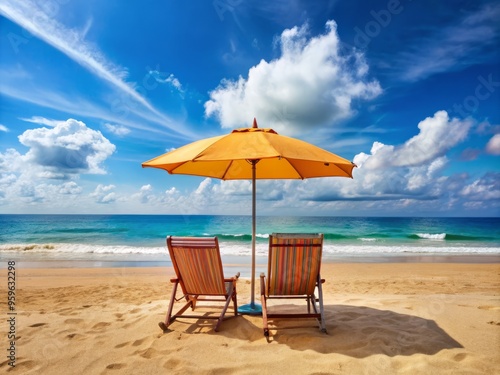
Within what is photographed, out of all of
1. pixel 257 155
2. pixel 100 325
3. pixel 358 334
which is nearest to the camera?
pixel 257 155

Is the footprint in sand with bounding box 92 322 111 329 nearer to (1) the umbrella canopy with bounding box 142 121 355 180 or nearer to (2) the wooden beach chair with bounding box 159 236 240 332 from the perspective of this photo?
(2) the wooden beach chair with bounding box 159 236 240 332

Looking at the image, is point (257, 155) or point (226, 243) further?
point (226, 243)

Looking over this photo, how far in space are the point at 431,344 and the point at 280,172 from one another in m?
3.21

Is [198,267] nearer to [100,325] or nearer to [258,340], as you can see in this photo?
[258,340]

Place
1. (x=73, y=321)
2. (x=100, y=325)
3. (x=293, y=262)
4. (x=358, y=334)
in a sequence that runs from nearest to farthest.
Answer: (x=358, y=334)
(x=293, y=262)
(x=100, y=325)
(x=73, y=321)

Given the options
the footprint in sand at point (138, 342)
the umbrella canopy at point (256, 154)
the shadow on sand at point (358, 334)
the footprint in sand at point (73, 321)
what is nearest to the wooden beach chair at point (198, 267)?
the footprint in sand at point (138, 342)

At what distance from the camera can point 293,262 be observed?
398cm

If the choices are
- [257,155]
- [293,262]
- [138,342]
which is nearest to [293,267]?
[293,262]

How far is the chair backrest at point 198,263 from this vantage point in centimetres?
398

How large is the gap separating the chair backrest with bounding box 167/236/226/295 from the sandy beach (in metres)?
0.49

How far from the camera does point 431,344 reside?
11.5 feet

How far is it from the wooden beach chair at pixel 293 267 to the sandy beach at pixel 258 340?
0.75ft

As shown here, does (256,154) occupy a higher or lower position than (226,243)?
higher

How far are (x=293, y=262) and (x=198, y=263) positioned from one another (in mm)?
1148
